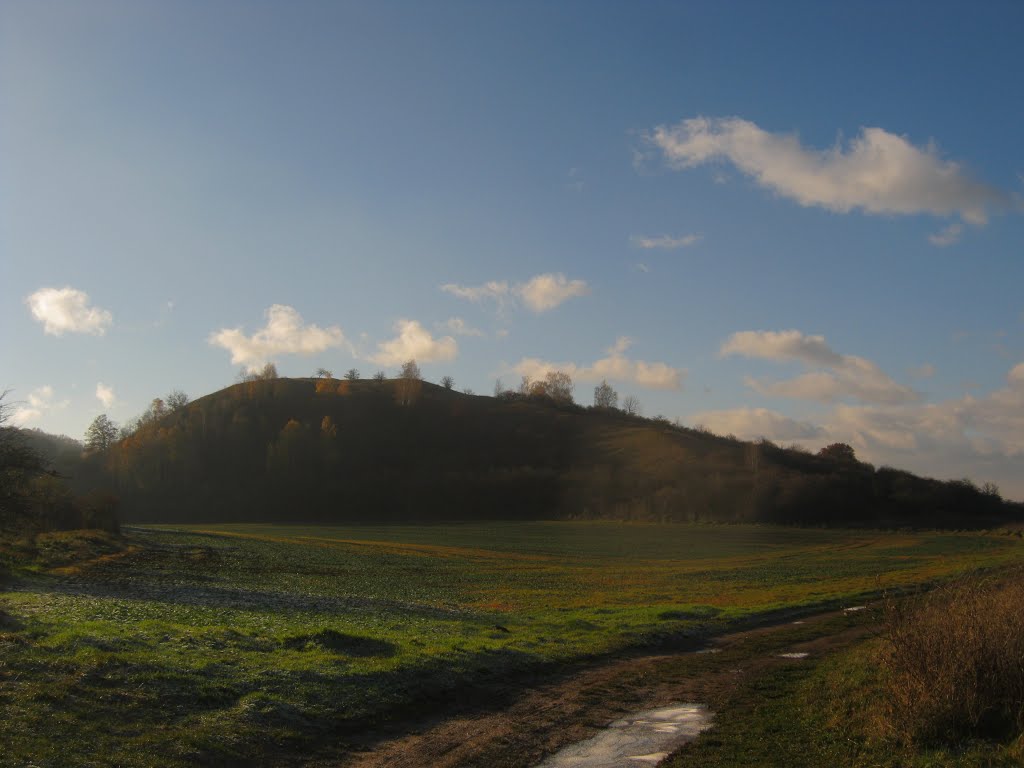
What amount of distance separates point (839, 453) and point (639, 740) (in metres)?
190

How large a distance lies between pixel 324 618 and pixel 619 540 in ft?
231

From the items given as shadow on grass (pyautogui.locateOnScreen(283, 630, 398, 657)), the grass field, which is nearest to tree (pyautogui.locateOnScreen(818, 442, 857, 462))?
the grass field

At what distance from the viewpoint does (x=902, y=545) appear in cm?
8938

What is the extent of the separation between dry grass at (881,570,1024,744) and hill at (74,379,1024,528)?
111 meters

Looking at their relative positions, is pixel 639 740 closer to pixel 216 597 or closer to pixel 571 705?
pixel 571 705

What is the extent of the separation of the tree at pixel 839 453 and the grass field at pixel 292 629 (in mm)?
110503

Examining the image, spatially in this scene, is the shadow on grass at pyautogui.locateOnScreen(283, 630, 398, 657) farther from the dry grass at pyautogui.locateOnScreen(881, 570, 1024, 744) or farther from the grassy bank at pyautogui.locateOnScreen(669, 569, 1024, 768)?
the dry grass at pyautogui.locateOnScreen(881, 570, 1024, 744)

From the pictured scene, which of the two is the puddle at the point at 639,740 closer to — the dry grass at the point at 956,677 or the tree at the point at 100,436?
the dry grass at the point at 956,677

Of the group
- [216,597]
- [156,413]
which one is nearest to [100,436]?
[156,413]

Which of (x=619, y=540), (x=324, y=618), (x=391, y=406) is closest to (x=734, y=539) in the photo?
(x=619, y=540)

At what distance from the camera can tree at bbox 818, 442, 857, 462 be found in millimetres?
173425

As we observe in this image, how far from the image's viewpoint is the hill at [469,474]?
131 metres

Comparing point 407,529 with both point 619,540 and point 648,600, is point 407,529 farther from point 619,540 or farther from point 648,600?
point 648,600

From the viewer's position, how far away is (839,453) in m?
186
